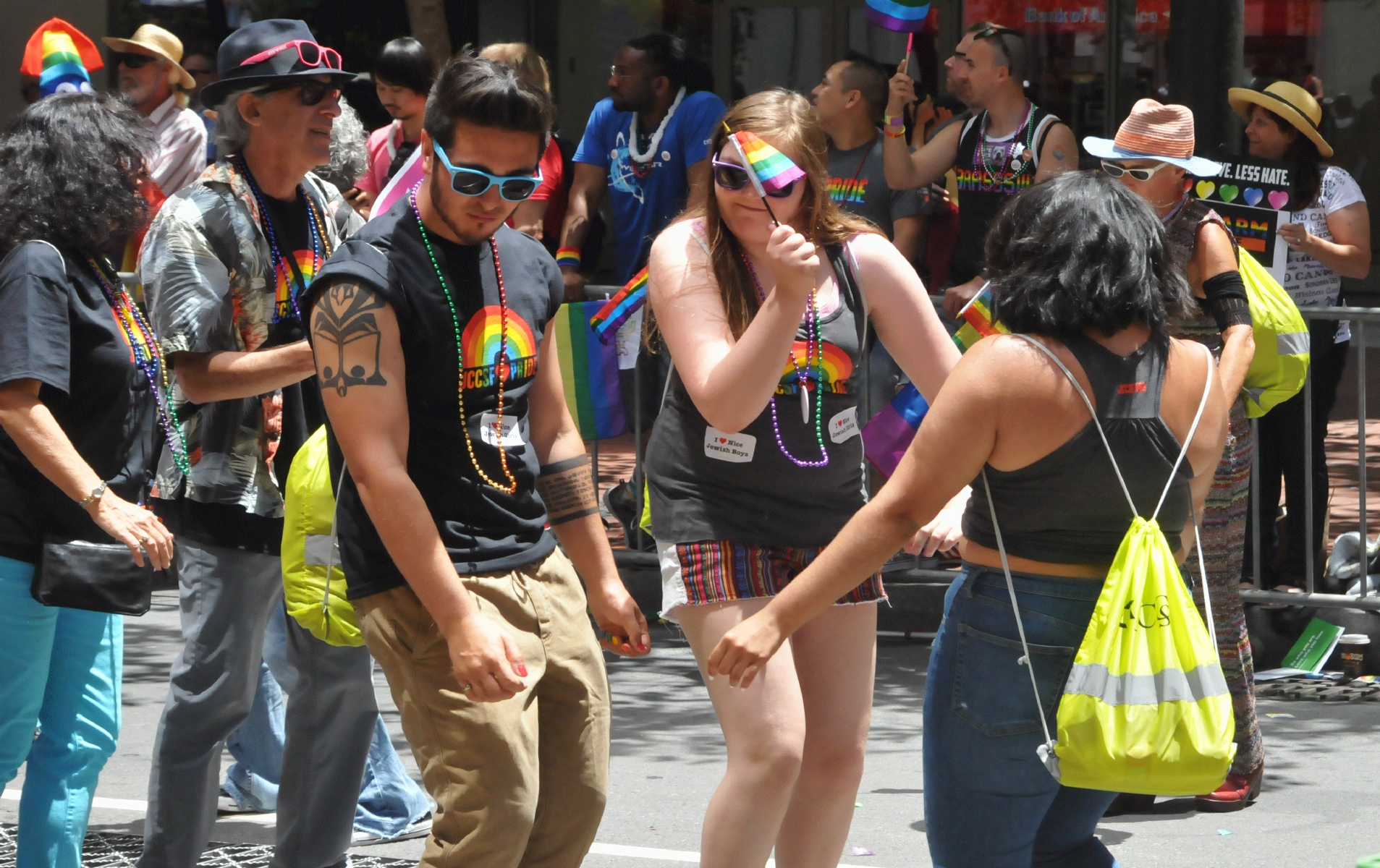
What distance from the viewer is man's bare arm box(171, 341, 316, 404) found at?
13.4 ft

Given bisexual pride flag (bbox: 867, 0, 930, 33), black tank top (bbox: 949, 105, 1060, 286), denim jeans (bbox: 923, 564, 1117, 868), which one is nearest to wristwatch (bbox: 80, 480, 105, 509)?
denim jeans (bbox: 923, 564, 1117, 868)

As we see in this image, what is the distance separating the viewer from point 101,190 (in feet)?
Answer: 13.4

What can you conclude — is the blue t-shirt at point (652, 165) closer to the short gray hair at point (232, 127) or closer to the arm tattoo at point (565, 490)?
the short gray hair at point (232, 127)

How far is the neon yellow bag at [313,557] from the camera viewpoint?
3832 mm

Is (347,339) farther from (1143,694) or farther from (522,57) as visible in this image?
(522,57)

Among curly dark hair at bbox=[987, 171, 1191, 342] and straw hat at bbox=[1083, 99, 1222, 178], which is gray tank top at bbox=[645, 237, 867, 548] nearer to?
curly dark hair at bbox=[987, 171, 1191, 342]

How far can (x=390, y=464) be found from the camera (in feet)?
10.6

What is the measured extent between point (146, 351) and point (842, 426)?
1.63 metres

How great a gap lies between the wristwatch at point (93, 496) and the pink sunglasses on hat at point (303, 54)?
3.66 ft

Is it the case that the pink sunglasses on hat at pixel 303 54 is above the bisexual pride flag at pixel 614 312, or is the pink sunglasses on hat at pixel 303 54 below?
above

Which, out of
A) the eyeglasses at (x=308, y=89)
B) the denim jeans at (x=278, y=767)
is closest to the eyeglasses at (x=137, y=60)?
the denim jeans at (x=278, y=767)

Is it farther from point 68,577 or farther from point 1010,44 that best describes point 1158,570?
point 1010,44

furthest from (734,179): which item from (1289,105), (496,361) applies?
(1289,105)

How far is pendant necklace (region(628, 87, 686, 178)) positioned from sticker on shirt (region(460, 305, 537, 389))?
16.7ft
